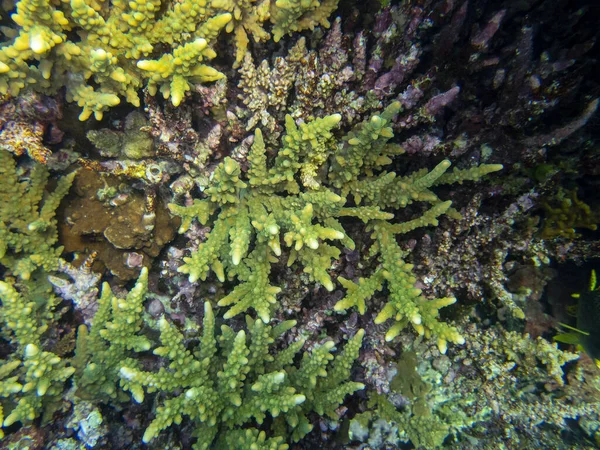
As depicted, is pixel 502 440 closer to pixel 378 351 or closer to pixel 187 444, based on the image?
pixel 378 351

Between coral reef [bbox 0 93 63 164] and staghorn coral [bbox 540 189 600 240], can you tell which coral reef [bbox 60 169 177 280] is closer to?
coral reef [bbox 0 93 63 164]

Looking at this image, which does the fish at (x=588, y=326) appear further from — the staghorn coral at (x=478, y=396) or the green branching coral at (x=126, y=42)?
the green branching coral at (x=126, y=42)

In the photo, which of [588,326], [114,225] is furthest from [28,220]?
[588,326]

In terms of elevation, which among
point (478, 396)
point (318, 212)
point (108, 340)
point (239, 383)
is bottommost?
point (478, 396)

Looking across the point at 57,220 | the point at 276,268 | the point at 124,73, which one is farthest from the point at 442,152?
the point at 57,220

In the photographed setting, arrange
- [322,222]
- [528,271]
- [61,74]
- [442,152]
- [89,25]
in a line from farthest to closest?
[528,271] → [322,222] → [442,152] → [61,74] → [89,25]

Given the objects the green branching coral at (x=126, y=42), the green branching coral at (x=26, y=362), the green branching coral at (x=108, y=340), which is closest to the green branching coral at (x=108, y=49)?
the green branching coral at (x=126, y=42)

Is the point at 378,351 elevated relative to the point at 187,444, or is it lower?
elevated

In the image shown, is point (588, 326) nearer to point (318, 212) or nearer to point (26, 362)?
point (318, 212)
